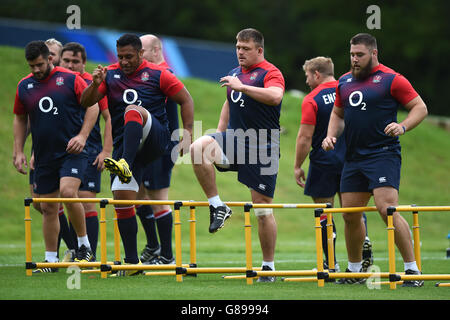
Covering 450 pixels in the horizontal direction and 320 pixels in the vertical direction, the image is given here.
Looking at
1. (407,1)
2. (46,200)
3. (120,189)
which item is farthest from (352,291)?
(407,1)

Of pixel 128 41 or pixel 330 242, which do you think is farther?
pixel 128 41

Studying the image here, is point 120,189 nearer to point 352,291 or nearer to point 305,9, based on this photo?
point 352,291

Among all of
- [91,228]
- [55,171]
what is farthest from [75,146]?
[91,228]

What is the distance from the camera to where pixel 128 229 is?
29.7ft

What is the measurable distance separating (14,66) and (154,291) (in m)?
19.2

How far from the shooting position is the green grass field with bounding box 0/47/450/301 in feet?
23.8

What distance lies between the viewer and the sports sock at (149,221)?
34.4ft

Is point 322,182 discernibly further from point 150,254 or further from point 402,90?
point 150,254

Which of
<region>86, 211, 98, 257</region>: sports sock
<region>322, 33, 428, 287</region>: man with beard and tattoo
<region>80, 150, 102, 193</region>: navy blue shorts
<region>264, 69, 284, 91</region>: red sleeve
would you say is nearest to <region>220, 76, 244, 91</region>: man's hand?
<region>264, 69, 284, 91</region>: red sleeve

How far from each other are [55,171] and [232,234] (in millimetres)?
10294

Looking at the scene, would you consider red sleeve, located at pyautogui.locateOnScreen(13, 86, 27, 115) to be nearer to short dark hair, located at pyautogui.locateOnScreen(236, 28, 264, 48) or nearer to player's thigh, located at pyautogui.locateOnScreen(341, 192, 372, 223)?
short dark hair, located at pyautogui.locateOnScreen(236, 28, 264, 48)

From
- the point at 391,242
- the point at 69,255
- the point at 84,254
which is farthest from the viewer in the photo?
the point at 69,255

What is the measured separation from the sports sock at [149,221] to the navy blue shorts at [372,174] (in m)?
3.13

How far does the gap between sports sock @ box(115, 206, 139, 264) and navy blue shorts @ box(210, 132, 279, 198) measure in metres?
1.20
